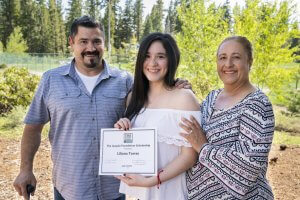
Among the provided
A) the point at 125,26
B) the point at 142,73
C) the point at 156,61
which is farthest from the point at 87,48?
the point at 125,26

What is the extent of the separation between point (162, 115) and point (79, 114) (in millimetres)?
718

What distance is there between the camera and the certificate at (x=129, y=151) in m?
2.31

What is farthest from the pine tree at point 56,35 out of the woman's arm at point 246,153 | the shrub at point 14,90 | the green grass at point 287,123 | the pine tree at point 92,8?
the woman's arm at point 246,153

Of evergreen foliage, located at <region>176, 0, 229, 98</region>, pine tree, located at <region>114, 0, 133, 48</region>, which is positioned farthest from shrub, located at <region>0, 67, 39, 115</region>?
pine tree, located at <region>114, 0, 133, 48</region>

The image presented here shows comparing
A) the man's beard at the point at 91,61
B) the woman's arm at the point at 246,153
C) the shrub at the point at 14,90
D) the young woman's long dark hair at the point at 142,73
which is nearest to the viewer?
the woman's arm at the point at 246,153

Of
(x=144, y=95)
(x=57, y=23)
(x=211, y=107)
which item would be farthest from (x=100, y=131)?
(x=57, y=23)

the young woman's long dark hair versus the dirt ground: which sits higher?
the young woman's long dark hair

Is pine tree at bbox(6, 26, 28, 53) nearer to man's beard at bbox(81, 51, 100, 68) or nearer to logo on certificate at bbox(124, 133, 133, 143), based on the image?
man's beard at bbox(81, 51, 100, 68)

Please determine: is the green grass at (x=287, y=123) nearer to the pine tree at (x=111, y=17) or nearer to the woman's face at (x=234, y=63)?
the woman's face at (x=234, y=63)

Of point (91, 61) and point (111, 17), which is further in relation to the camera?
point (111, 17)

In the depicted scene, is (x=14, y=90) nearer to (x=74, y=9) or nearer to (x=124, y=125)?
(x=124, y=125)

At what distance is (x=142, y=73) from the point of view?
2.59 meters

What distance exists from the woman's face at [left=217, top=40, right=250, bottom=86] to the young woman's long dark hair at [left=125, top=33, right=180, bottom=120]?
0.36 m

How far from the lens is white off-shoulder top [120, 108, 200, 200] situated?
2.35 m
